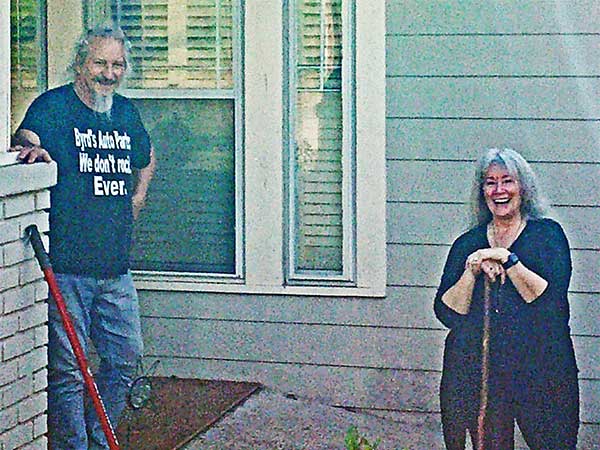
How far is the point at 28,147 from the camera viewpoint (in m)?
4.93

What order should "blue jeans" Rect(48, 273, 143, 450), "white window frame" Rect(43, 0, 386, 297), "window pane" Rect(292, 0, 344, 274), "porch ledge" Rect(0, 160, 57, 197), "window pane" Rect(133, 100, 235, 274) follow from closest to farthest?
1. "porch ledge" Rect(0, 160, 57, 197)
2. "blue jeans" Rect(48, 273, 143, 450)
3. "white window frame" Rect(43, 0, 386, 297)
4. "window pane" Rect(292, 0, 344, 274)
5. "window pane" Rect(133, 100, 235, 274)

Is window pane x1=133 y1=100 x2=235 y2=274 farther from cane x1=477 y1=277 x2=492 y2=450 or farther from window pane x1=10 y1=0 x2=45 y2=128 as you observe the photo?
cane x1=477 y1=277 x2=492 y2=450

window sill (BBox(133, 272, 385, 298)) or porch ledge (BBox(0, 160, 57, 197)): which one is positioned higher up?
porch ledge (BBox(0, 160, 57, 197))

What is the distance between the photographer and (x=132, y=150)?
5551mm

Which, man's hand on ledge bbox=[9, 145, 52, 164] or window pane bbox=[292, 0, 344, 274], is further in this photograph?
window pane bbox=[292, 0, 344, 274]

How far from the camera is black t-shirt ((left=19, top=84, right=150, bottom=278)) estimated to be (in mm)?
5129

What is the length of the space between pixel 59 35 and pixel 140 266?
1.17 m

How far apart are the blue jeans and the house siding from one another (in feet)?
3.01

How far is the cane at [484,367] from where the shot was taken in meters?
4.72

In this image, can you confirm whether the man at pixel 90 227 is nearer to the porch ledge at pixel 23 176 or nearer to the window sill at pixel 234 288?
the porch ledge at pixel 23 176

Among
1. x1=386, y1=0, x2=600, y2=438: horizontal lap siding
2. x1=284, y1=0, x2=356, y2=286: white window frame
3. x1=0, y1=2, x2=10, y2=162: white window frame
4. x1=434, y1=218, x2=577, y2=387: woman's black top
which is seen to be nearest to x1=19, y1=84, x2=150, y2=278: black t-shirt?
x1=0, y1=2, x2=10, y2=162: white window frame

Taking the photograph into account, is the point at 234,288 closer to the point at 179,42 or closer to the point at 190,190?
the point at 190,190

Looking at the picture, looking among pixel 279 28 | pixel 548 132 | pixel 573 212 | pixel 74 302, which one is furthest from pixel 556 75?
pixel 74 302

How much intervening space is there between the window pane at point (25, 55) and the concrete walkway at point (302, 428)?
1.76m
